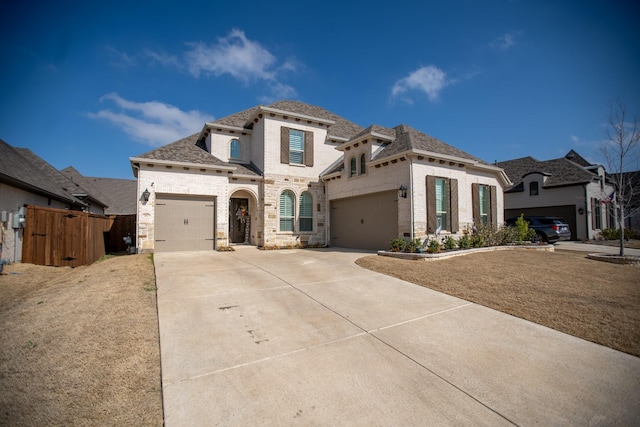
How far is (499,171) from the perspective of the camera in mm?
14953

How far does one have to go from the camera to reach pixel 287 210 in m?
15.1

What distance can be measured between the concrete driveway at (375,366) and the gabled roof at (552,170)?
20.7 metres

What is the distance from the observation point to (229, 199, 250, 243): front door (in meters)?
17.0

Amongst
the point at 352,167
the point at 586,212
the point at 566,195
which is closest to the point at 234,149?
the point at 352,167

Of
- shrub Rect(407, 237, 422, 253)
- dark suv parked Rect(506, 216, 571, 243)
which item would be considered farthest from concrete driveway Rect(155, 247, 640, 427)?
dark suv parked Rect(506, 216, 571, 243)

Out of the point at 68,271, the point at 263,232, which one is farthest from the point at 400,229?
the point at 68,271

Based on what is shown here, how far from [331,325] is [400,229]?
8015 millimetres

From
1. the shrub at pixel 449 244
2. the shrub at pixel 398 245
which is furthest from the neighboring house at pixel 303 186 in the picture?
the shrub at pixel 449 244

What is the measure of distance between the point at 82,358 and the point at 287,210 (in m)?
12.1

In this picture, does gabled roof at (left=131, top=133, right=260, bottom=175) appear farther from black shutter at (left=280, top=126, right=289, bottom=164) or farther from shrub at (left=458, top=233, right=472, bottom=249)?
shrub at (left=458, top=233, right=472, bottom=249)

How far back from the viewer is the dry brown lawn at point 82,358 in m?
2.45

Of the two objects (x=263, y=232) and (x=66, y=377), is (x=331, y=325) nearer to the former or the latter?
(x=66, y=377)

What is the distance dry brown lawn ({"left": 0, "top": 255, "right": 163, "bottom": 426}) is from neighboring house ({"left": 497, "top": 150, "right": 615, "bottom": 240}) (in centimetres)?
2453

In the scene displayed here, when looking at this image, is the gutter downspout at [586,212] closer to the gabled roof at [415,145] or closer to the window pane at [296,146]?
the gabled roof at [415,145]
